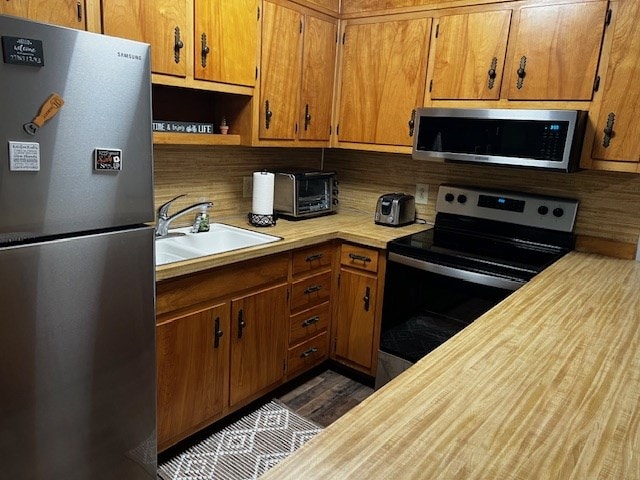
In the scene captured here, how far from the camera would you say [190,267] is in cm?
182

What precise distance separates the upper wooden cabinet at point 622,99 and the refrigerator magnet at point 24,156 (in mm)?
2102

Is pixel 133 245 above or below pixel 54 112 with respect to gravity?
below

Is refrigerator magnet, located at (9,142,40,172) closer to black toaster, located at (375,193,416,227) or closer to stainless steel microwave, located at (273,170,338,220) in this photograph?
stainless steel microwave, located at (273,170,338,220)

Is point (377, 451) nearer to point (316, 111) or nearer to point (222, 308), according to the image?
point (222, 308)

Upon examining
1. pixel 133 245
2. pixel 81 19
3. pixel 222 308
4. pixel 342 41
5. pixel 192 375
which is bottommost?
pixel 192 375

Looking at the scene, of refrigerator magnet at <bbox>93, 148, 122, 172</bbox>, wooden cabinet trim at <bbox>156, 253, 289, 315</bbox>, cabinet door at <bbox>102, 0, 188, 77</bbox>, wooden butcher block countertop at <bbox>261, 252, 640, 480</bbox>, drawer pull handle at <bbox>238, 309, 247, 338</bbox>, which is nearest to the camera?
wooden butcher block countertop at <bbox>261, 252, 640, 480</bbox>

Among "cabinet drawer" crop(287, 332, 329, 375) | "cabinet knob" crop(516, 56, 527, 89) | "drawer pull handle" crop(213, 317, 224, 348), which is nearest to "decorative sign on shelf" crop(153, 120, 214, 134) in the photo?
"drawer pull handle" crop(213, 317, 224, 348)

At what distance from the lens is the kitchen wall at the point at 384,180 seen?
7.53ft

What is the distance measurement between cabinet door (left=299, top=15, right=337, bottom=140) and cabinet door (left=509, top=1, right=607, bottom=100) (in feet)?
3.26

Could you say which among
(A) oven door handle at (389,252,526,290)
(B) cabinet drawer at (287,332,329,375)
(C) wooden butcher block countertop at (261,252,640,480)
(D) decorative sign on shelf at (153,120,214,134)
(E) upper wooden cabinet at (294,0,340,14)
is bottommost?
(B) cabinet drawer at (287,332,329,375)

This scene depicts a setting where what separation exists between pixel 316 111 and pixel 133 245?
153 cm

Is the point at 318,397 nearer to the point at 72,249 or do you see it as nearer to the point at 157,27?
the point at 72,249

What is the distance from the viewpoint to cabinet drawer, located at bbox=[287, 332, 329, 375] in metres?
2.51

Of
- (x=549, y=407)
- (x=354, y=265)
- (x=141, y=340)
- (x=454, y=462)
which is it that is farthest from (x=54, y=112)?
(x=354, y=265)
